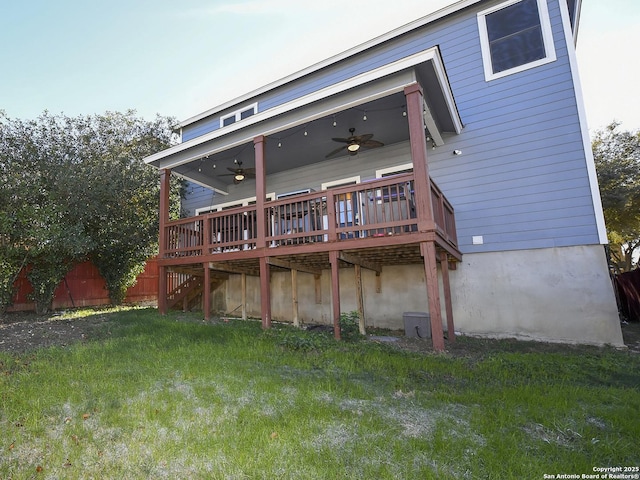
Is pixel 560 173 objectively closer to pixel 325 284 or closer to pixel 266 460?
pixel 325 284

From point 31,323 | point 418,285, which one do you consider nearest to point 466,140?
point 418,285

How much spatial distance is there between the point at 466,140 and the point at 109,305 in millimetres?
12872

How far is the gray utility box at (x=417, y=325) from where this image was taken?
6.56 m

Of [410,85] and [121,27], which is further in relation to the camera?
[121,27]

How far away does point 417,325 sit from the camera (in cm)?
668

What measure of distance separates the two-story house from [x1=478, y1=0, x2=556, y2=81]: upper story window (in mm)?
25

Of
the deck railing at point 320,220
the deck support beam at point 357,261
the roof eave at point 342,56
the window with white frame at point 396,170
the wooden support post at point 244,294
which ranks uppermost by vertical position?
the roof eave at point 342,56

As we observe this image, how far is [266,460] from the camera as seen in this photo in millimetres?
2158

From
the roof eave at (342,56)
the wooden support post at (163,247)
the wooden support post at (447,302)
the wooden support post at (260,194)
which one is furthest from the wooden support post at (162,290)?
the wooden support post at (447,302)

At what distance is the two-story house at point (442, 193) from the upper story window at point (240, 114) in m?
2.84

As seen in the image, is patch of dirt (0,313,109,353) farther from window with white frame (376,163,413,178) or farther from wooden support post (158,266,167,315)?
window with white frame (376,163,413,178)

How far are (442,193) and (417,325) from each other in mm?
2848

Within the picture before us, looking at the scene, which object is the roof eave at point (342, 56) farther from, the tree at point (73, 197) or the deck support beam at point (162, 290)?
the deck support beam at point (162, 290)

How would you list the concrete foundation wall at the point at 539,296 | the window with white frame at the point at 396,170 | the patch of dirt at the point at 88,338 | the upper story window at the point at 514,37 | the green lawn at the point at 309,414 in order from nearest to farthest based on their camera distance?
the green lawn at the point at 309,414 < the patch of dirt at the point at 88,338 < the concrete foundation wall at the point at 539,296 < the upper story window at the point at 514,37 < the window with white frame at the point at 396,170
